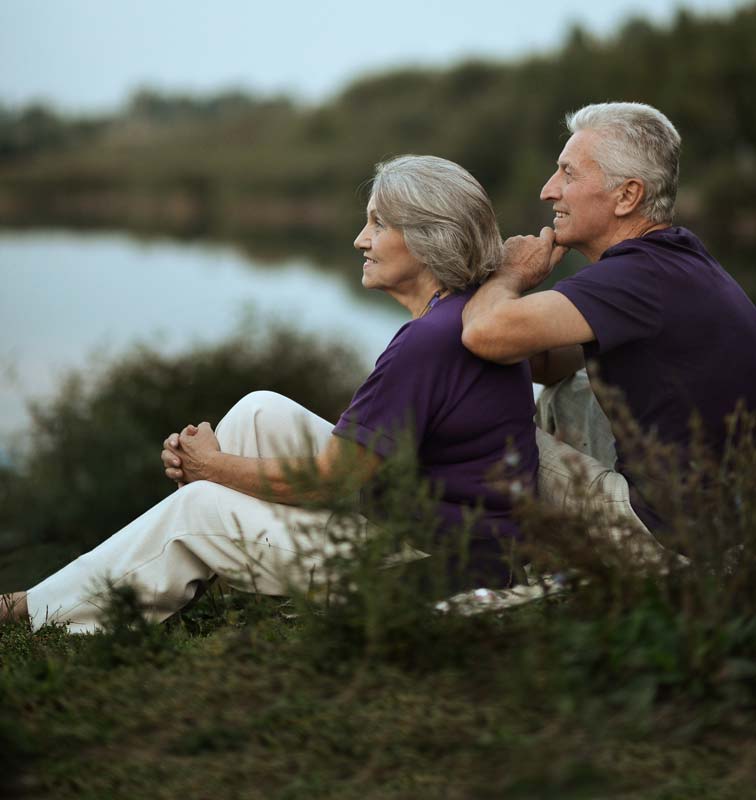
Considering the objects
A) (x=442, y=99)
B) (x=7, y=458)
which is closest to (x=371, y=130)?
(x=442, y=99)

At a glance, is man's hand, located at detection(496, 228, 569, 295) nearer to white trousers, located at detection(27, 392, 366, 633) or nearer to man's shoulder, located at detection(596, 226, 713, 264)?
man's shoulder, located at detection(596, 226, 713, 264)

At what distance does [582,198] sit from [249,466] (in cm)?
128

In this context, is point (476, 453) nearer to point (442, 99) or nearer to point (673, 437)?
point (673, 437)

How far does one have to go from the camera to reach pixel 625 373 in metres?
3.60

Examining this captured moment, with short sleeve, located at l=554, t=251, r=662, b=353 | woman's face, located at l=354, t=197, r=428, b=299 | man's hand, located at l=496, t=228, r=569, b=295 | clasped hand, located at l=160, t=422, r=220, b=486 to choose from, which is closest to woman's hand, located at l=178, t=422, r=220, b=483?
clasped hand, located at l=160, t=422, r=220, b=486

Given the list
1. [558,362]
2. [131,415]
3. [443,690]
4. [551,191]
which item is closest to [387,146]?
[131,415]

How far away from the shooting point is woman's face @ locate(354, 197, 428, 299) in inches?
145

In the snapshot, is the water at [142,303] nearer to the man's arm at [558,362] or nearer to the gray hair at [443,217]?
the man's arm at [558,362]

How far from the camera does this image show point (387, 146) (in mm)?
74000

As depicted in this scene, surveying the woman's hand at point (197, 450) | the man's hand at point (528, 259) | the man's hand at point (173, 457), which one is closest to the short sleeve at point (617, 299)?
the man's hand at point (528, 259)

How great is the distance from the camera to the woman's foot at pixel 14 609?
399 cm

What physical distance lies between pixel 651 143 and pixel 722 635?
174cm

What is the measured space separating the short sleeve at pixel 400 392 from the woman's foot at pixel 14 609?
4.22ft

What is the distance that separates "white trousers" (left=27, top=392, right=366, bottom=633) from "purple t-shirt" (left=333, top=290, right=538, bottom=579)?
0.28 m
